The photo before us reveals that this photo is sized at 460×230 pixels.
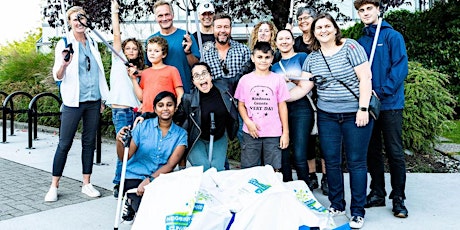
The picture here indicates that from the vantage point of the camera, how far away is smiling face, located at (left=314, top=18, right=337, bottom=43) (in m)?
3.74

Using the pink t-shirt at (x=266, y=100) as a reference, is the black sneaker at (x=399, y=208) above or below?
below

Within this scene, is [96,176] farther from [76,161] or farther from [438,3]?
Answer: [438,3]

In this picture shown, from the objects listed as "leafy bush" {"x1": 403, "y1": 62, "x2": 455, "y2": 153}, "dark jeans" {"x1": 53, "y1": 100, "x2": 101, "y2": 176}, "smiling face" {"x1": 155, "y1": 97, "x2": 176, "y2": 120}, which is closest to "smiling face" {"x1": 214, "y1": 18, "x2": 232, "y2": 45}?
"smiling face" {"x1": 155, "y1": 97, "x2": 176, "y2": 120}

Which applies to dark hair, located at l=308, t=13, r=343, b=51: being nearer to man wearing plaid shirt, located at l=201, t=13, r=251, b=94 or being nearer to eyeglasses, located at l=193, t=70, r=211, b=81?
man wearing plaid shirt, located at l=201, t=13, r=251, b=94

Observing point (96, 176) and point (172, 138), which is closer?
point (172, 138)

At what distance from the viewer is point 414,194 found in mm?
4785

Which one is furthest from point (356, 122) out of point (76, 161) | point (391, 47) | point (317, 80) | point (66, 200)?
point (76, 161)

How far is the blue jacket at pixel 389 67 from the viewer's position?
3.83 m

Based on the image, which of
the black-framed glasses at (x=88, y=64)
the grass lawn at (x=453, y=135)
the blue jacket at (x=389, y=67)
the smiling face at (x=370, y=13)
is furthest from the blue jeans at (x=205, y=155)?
the grass lawn at (x=453, y=135)

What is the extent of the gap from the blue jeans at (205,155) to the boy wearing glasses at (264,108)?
301mm

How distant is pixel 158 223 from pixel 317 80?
172 centimetres

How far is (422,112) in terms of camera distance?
627cm

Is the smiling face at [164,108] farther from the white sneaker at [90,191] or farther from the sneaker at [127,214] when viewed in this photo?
the white sneaker at [90,191]

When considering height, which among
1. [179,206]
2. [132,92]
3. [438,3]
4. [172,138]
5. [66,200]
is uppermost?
[438,3]
